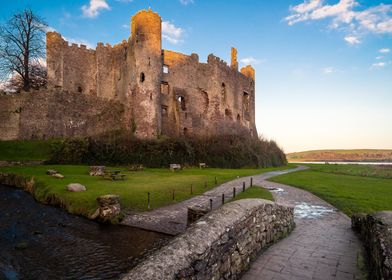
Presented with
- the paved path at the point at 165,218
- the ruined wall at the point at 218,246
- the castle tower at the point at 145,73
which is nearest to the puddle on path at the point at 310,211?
the paved path at the point at 165,218

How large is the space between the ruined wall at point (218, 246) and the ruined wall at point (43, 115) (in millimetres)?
29208

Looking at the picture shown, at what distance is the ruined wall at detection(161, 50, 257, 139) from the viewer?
37969 mm

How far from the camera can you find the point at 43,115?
29.7 meters

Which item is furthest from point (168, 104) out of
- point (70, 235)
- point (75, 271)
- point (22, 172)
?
point (75, 271)

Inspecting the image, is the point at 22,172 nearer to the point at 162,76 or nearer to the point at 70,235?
the point at 70,235

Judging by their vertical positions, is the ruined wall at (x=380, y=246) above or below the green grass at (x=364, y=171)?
above

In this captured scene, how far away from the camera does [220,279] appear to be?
4809 millimetres

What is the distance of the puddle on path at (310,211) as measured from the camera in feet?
35.8

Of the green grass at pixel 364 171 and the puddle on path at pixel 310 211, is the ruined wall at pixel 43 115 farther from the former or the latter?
the green grass at pixel 364 171

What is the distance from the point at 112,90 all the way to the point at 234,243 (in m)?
36.9

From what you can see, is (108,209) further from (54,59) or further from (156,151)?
(54,59)

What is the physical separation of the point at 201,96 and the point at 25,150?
2550 centimetres

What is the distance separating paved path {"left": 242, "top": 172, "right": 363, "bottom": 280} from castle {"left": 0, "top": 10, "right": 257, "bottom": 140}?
85.4 ft

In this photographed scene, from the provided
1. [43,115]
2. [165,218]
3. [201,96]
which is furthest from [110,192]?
[201,96]
